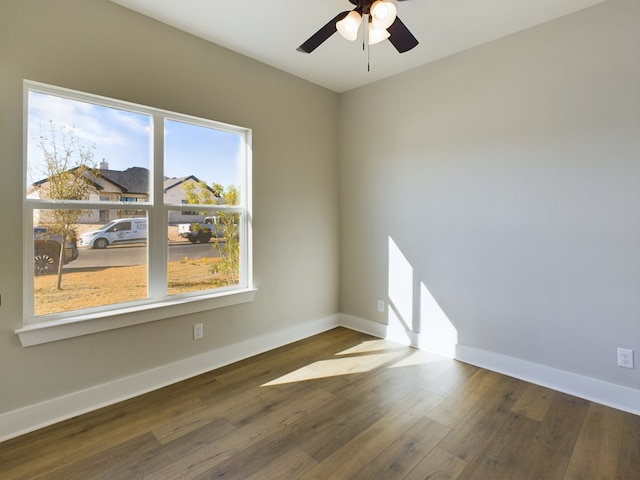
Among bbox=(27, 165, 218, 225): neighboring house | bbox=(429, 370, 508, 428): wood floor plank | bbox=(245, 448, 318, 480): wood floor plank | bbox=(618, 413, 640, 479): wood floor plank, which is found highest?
bbox=(27, 165, 218, 225): neighboring house

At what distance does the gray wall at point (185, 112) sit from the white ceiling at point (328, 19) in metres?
0.18

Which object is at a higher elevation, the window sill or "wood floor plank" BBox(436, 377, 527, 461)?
the window sill

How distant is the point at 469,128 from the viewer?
2975 millimetres

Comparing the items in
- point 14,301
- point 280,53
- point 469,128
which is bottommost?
point 14,301

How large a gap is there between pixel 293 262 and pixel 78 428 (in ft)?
7.06

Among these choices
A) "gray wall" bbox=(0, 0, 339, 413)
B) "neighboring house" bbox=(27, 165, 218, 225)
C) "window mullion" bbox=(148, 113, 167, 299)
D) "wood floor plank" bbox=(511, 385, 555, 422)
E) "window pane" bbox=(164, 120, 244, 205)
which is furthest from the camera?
"window pane" bbox=(164, 120, 244, 205)

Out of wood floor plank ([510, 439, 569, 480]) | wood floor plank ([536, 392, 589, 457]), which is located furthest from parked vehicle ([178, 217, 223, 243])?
wood floor plank ([536, 392, 589, 457])

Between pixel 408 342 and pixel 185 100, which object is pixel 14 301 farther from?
pixel 408 342

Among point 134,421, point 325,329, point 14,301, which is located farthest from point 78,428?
point 325,329

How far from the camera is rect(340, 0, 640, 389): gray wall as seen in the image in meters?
2.29

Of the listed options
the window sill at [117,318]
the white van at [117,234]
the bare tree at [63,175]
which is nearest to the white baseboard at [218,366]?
the window sill at [117,318]

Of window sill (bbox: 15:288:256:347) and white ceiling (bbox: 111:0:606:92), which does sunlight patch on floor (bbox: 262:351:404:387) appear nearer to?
window sill (bbox: 15:288:256:347)

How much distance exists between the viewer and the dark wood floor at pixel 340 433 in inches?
68.9

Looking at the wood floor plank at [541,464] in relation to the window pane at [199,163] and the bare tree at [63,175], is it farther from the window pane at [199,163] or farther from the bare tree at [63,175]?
the bare tree at [63,175]
